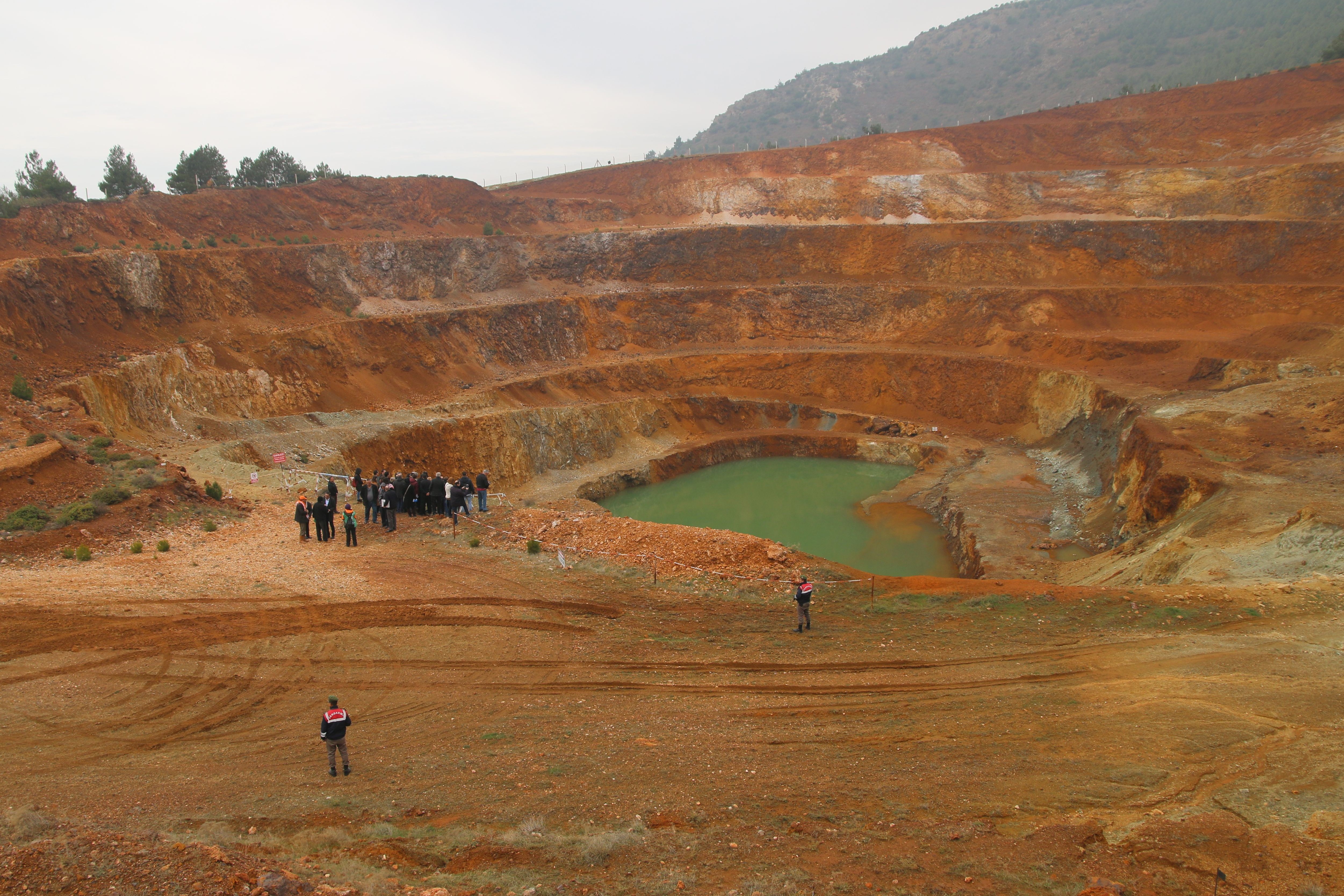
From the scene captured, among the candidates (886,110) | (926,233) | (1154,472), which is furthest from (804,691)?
(886,110)

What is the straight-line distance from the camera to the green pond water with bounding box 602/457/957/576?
25812 mm

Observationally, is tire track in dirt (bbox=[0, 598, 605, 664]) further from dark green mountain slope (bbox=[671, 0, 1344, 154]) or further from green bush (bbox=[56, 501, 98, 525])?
dark green mountain slope (bbox=[671, 0, 1344, 154])

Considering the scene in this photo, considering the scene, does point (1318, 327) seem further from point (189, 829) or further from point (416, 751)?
point (189, 829)

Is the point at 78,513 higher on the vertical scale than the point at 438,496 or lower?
higher

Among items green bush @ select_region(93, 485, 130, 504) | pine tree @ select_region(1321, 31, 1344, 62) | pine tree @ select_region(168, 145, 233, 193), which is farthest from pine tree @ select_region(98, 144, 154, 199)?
pine tree @ select_region(1321, 31, 1344, 62)

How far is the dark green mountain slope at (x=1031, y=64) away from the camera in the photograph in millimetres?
100938

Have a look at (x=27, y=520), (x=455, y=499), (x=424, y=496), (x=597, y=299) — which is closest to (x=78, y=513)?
(x=27, y=520)

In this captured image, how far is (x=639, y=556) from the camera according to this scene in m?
17.2

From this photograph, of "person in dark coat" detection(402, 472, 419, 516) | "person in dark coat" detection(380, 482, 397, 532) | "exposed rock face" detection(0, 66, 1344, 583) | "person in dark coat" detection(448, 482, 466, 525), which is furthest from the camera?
"exposed rock face" detection(0, 66, 1344, 583)

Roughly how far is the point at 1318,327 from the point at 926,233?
2114 centimetres

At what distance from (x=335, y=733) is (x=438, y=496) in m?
11.8

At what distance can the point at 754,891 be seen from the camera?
6242 millimetres

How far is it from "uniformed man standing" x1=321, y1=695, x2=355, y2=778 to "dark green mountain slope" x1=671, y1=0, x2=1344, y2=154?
114 meters

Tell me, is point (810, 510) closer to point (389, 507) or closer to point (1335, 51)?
point (389, 507)
